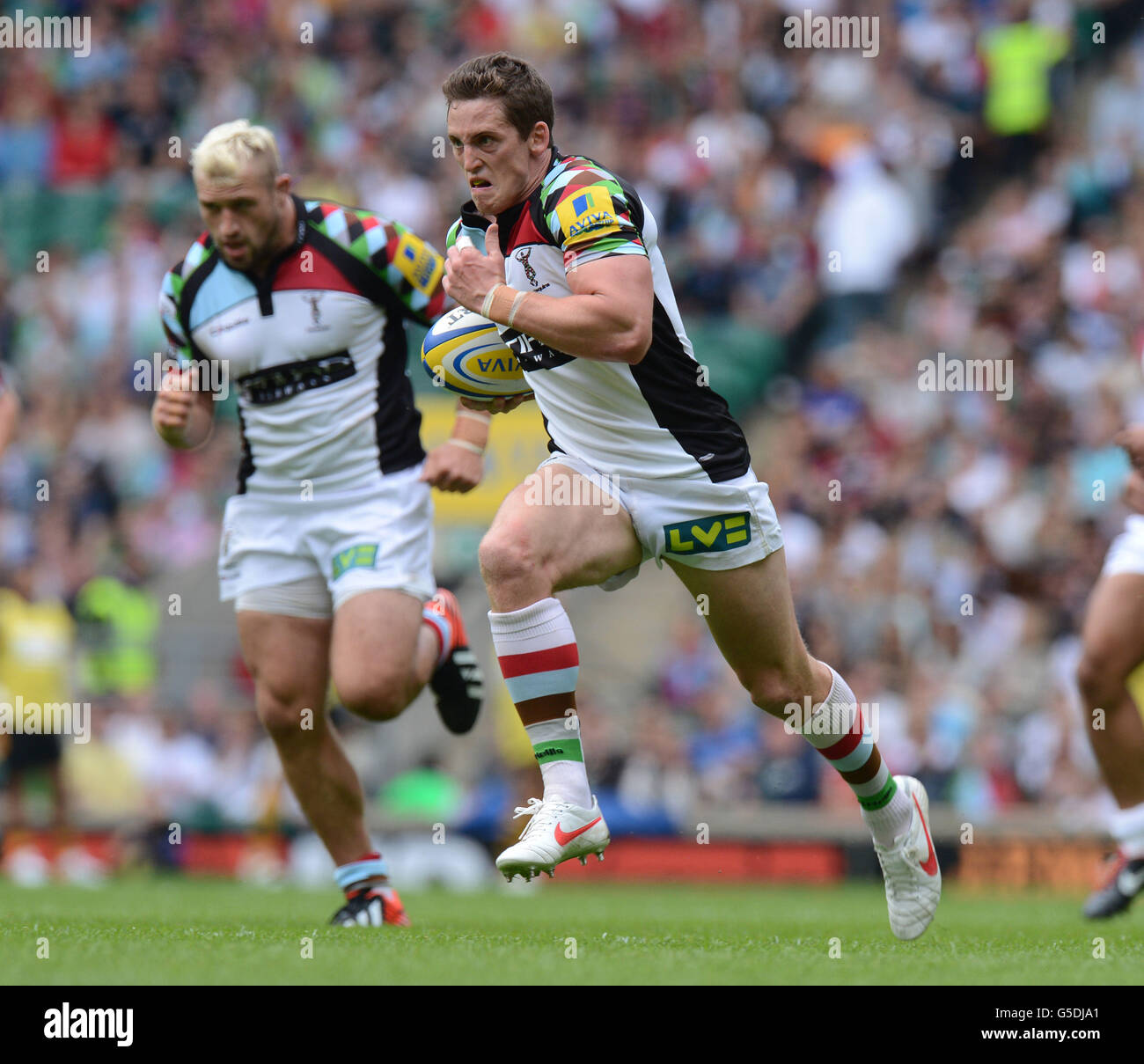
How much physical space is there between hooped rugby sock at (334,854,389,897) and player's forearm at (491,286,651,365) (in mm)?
2498

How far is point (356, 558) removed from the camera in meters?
6.77

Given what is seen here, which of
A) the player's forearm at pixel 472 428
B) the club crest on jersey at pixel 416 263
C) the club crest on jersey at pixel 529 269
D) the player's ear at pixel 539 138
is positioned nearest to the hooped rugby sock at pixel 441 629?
the player's forearm at pixel 472 428

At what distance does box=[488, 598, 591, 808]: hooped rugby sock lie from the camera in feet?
17.5

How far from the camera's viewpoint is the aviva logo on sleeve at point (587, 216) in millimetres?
5246

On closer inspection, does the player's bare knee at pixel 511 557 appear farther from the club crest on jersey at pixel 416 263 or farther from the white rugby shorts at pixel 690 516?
the club crest on jersey at pixel 416 263

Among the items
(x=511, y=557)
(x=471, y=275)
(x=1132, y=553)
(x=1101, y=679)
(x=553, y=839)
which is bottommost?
(x=1101, y=679)

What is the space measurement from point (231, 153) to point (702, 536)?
2355 mm

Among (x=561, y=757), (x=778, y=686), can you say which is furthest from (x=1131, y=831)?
(x=561, y=757)

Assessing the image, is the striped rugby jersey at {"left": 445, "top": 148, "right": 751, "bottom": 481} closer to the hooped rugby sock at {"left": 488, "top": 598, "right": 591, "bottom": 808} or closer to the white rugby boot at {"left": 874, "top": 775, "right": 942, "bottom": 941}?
the hooped rugby sock at {"left": 488, "top": 598, "right": 591, "bottom": 808}

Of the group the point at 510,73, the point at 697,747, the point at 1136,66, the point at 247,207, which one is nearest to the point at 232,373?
the point at 247,207

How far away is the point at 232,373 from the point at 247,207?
64cm

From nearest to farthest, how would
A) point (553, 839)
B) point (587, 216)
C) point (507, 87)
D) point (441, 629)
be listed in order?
point (553, 839) → point (587, 216) → point (507, 87) → point (441, 629)

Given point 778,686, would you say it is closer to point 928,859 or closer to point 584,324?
point 928,859

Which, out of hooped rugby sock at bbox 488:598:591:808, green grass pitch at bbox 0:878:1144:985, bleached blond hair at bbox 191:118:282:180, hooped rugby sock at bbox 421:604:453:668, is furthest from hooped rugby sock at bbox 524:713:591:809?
bleached blond hair at bbox 191:118:282:180
